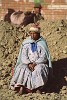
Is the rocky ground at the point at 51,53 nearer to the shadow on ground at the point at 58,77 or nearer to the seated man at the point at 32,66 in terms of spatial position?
the shadow on ground at the point at 58,77

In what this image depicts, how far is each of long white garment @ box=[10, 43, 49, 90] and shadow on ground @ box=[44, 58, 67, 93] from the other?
1.68 ft

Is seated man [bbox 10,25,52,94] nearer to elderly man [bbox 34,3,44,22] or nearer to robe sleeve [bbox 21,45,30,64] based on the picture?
robe sleeve [bbox 21,45,30,64]

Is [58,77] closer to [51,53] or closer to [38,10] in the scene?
[51,53]

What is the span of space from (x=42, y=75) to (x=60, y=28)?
2780 mm

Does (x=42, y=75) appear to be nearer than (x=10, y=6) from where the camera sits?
Yes

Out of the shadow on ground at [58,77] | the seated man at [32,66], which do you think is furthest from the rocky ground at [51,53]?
the seated man at [32,66]

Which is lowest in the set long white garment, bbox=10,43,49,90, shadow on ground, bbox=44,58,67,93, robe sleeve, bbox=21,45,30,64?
shadow on ground, bbox=44,58,67,93

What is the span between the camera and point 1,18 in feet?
47.1

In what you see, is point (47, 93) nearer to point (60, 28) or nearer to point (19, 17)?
point (60, 28)

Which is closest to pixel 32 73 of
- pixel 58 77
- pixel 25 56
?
pixel 25 56

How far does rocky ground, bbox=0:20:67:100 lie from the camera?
9.69 meters

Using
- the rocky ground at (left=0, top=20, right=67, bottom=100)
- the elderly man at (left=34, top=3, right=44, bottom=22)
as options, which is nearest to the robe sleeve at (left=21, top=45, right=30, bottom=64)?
the rocky ground at (left=0, top=20, right=67, bottom=100)

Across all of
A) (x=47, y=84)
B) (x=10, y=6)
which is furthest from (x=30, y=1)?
(x=47, y=84)

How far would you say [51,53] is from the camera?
37.7ft
